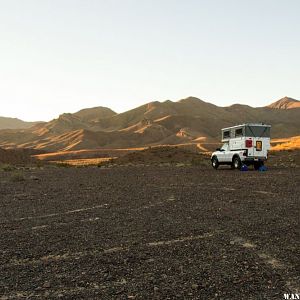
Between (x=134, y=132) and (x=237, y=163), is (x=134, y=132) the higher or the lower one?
the higher one

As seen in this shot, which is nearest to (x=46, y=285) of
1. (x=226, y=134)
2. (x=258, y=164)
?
(x=258, y=164)

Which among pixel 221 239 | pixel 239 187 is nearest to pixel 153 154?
pixel 239 187

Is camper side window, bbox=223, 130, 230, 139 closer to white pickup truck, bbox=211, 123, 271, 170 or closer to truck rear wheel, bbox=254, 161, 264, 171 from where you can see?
white pickup truck, bbox=211, 123, 271, 170

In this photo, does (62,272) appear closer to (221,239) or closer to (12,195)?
(221,239)

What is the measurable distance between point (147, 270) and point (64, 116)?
19125cm

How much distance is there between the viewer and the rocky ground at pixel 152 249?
17.7 feet

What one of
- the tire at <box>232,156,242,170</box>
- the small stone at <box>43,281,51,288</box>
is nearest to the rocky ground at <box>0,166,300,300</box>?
the small stone at <box>43,281,51,288</box>

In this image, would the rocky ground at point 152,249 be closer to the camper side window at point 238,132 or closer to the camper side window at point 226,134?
the camper side window at point 238,132

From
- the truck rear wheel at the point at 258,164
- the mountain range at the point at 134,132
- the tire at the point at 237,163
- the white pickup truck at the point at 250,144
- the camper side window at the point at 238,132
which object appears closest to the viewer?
the white pickup truck at the point at 250,144

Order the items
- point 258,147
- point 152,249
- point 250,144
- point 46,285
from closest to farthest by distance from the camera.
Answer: point 46,285 < point 152,249 < point 250,144 < point 258,147

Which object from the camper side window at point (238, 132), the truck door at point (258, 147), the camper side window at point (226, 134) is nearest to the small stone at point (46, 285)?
the truck door at point (258, 147)

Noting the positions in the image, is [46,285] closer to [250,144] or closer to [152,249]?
[152,249]

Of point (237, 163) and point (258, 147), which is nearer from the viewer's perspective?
point (258, 147)

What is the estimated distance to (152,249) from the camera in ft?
24.3
